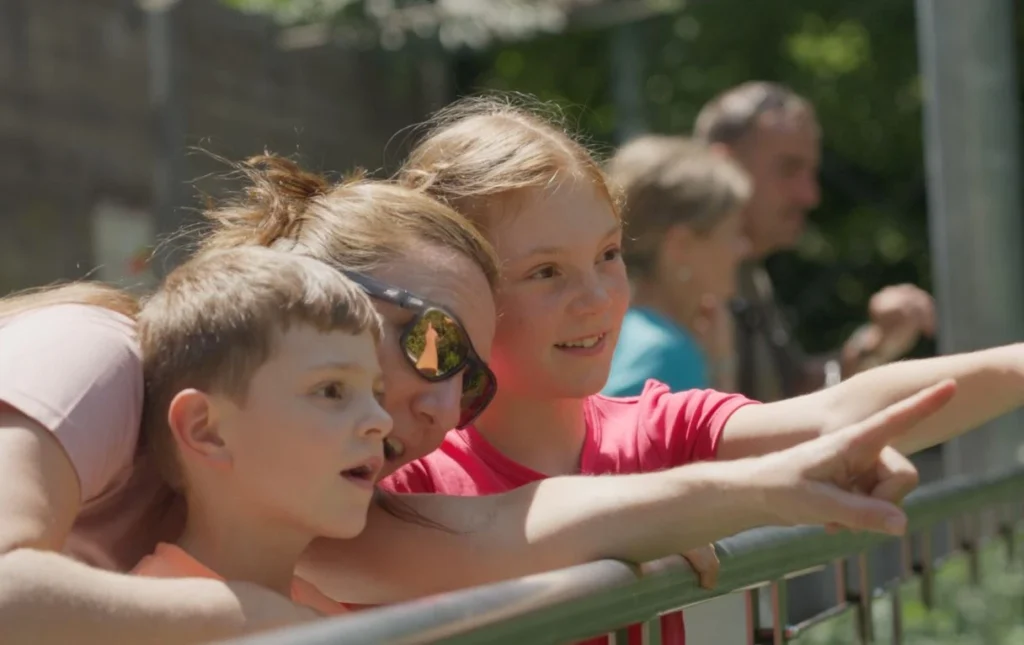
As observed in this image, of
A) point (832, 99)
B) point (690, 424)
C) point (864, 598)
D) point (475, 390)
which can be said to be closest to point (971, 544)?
point (864, 598)

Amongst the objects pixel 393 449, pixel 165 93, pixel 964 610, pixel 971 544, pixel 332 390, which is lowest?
pixel 964 610

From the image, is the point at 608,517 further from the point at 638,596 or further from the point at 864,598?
the point at 864,598

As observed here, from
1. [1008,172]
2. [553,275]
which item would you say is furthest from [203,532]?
[1008,172]

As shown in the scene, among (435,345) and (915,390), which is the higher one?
(435,345)

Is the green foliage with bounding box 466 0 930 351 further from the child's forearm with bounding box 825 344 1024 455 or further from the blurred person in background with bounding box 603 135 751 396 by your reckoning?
the child's forearm with bounding box 825 344 1024 455

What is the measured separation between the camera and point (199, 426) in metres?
1.95

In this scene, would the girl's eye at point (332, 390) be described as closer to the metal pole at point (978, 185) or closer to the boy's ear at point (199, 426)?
the boy's ear at point (199, 426)

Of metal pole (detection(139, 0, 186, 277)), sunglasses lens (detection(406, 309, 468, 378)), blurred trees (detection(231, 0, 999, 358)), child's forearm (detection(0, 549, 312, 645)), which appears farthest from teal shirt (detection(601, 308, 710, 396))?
blurred trees (detection(231, 0, 999, 358))

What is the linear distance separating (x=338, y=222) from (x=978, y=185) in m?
2.80

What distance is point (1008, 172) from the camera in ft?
15.3

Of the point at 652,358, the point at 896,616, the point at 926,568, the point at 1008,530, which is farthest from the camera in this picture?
the point at 652,358

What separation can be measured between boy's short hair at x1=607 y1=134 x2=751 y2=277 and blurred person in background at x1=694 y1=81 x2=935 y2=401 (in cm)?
71

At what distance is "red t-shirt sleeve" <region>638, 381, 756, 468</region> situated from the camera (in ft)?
8.24

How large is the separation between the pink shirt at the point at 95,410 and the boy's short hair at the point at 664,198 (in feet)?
7.39
